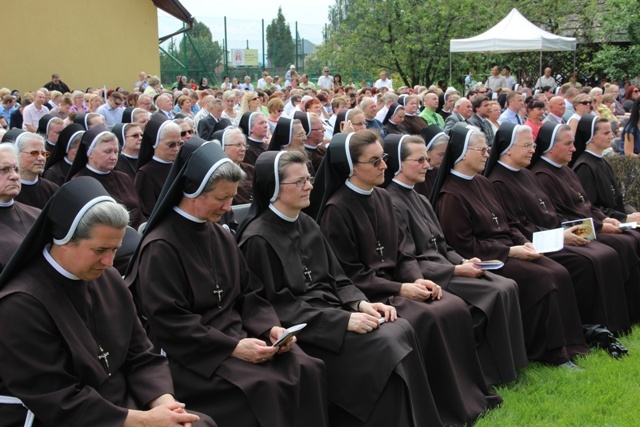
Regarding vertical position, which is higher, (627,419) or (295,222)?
(295,222)

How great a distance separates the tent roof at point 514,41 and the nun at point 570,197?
12798 mm

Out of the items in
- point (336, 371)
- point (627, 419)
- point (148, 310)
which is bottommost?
point (627, 419)

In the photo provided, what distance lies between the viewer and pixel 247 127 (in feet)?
30.6

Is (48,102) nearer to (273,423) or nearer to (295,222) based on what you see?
(295,222)

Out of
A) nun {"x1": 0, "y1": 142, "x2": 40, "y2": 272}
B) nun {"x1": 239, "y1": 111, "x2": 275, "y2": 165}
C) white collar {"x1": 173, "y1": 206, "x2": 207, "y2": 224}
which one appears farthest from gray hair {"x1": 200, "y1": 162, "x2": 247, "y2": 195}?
nun {"x1": 239, "y1": 111, "x2": 275, "y2": 165}

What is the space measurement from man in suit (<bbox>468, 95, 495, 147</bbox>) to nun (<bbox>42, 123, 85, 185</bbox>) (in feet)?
19.1

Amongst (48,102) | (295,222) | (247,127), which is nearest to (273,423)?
(295,222)

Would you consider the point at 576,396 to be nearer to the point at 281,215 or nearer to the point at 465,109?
the point at 281,215

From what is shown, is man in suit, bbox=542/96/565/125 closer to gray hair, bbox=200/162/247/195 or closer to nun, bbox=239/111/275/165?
nun, bbox=239/111/275/165

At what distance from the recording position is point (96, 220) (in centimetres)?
301

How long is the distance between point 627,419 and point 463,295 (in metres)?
1.31

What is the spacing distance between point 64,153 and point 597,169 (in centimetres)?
525

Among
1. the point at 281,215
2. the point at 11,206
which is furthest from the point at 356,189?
the point at 11,206

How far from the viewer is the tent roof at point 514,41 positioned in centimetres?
1914
